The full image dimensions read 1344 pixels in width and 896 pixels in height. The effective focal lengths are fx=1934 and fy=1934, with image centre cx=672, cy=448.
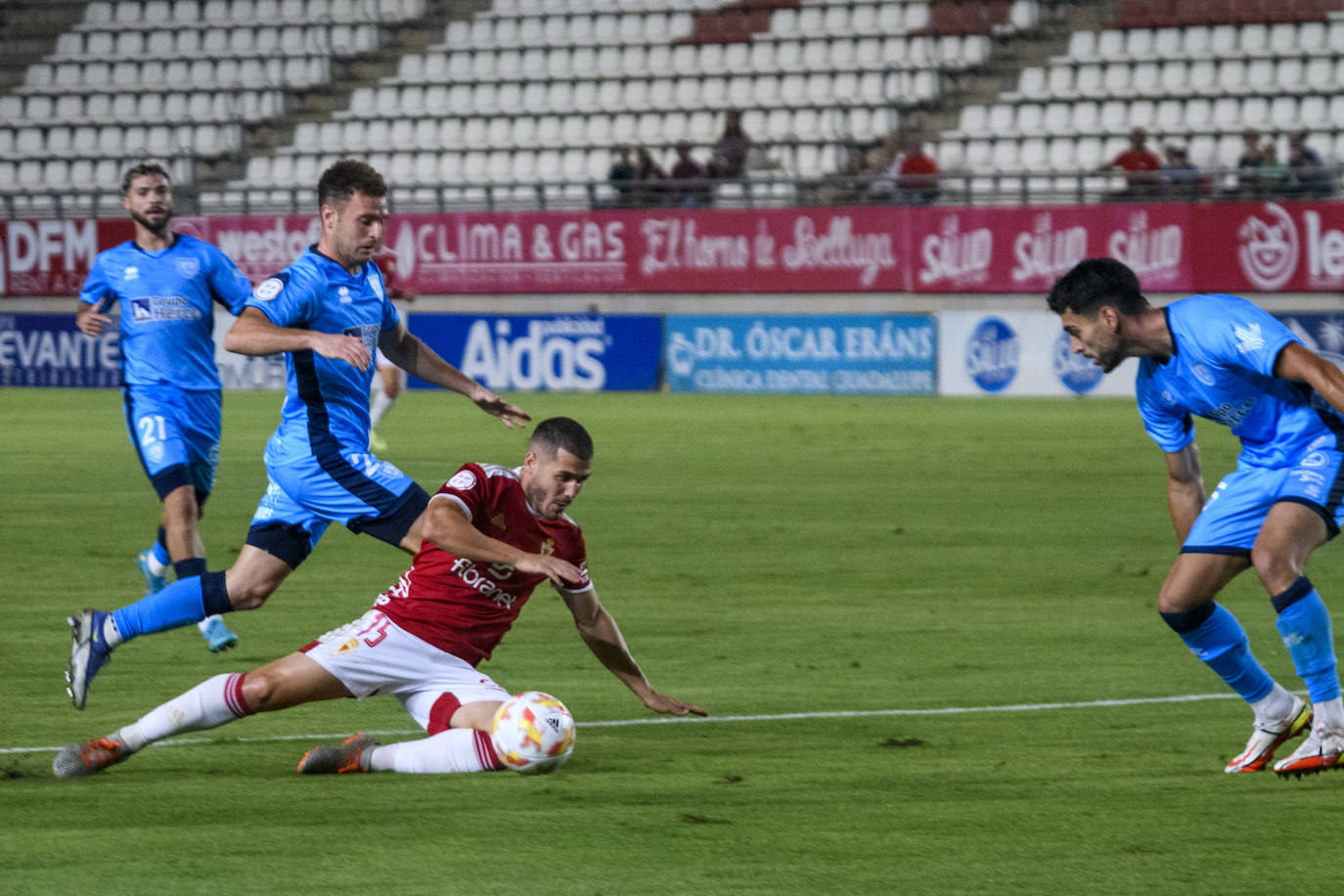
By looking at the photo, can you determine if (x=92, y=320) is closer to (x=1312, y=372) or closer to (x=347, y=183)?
(x=347, y=183)

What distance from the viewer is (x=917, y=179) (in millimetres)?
27688

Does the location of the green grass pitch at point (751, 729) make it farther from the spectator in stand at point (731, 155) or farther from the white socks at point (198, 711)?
the spectator in stand at point (731, 155)

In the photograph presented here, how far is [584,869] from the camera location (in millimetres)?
5082

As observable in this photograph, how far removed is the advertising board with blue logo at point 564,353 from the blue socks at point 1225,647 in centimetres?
2222

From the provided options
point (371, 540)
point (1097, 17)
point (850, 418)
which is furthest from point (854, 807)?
point (1097, 17)

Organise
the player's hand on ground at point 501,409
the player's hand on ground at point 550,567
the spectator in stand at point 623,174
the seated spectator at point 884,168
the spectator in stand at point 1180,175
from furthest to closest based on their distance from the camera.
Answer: the spectator in stand at point 623,174, the seated spectator at point 884,168, the spectator in stand at point 1180,175, the player's hand on ground at point 501,409, the player's hand on ground at point 550,567

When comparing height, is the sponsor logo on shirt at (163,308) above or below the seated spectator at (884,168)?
below

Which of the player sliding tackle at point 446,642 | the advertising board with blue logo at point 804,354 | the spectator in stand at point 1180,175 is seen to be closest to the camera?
the player sliding tackle at point 446,642

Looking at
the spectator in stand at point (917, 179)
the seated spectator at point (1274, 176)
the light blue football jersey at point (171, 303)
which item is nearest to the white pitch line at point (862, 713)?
the light blue football jersey at point (171, 303)

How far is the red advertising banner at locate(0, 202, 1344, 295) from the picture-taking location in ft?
84.1

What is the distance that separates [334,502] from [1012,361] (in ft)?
65.7

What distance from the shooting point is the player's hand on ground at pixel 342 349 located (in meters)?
6.73

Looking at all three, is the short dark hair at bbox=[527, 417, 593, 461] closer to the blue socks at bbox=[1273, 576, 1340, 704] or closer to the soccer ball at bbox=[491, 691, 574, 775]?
the soccer ball at bbox=[491, 691, 574, 775]

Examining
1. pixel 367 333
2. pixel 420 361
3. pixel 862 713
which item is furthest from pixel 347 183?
pixel 862 713
